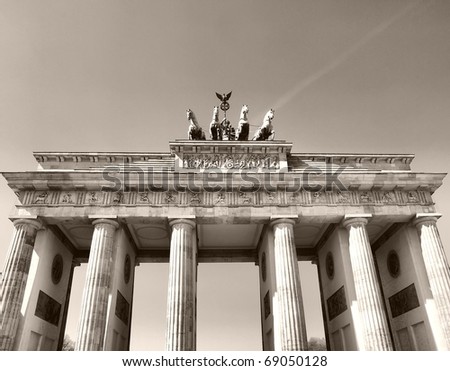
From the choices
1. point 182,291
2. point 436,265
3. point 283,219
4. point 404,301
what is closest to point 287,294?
point 283,219

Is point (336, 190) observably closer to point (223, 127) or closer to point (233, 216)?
→ point (233, 216)

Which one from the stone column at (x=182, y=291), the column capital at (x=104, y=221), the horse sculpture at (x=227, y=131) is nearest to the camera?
the stone column at (x=182, y=291)

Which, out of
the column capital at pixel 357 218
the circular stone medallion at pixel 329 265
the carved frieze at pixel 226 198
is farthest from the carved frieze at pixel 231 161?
the circular stone medallion at pixel 329 265

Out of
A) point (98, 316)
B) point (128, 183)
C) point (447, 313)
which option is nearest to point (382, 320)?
point (447, 313)

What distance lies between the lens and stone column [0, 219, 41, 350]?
56.8 feet

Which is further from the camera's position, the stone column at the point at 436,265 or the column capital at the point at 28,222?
the column capital at the point at 28,222

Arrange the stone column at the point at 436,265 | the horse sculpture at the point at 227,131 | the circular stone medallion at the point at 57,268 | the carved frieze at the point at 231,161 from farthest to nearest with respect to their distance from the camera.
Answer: the horse sculpture at the point at 227,131 < the carved frieze at the point at 231,161 < the circular stone medallion at the point at 57,268 < the stone column at the point at 436,265

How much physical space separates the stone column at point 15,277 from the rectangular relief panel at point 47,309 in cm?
165

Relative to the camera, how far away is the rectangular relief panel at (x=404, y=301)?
20.8 m

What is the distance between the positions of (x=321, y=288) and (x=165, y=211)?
43.0 feet

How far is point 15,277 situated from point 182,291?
8842 mm

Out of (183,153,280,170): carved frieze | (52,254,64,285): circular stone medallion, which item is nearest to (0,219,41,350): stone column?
(52,254,64,285): circular stone medallion

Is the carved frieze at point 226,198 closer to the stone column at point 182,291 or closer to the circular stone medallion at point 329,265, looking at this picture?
the stone column at point 182,291

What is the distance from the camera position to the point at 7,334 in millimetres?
17156
